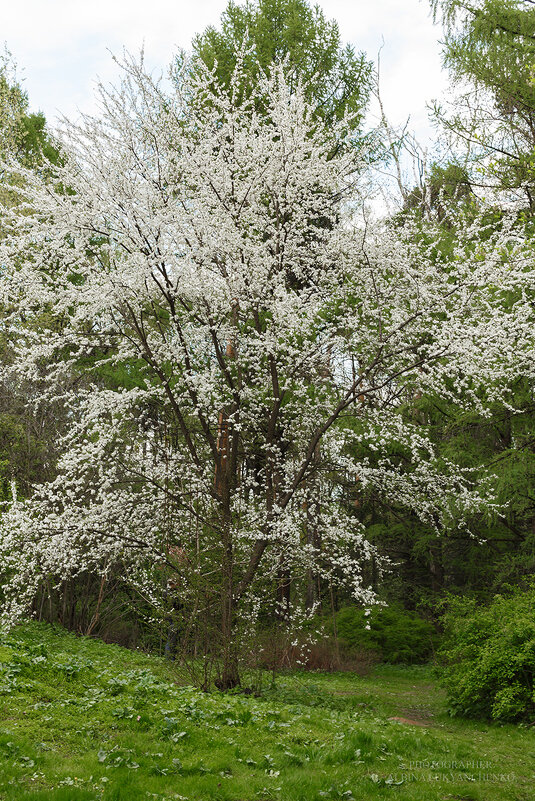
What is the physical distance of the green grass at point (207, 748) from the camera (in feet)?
13.9

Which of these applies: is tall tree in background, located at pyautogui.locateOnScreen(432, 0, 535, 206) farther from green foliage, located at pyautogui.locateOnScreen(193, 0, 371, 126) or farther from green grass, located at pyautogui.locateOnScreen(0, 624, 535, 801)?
green grass, located at pyautogui.locateOnScreen(0, 624, 535, 801)

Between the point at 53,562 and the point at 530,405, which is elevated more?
the point at 530,405

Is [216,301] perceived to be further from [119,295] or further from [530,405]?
[530,405]

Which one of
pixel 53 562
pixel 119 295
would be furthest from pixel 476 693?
pixel 119 295

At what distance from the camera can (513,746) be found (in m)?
6.41

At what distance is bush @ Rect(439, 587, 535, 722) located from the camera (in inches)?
293

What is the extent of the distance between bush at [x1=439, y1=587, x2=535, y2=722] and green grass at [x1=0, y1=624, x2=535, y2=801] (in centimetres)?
40

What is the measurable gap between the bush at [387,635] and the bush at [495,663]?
579 cm

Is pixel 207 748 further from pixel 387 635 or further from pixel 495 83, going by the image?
pixel 495 83

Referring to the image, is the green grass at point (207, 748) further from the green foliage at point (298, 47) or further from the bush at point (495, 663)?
the green foliage at point (298, 47)

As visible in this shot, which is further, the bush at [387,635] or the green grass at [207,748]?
the bush at [387,635]

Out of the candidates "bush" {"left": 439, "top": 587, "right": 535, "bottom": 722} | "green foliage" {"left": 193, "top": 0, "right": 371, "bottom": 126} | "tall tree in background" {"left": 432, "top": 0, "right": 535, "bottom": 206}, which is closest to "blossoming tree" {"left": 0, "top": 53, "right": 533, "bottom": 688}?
"bush" {"left": 439, "top": 587, "right": 535, "bottom": 722}

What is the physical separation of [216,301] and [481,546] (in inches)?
364

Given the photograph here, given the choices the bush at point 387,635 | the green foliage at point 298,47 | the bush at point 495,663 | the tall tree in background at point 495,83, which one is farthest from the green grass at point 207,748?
the green foliage at point 298,47
